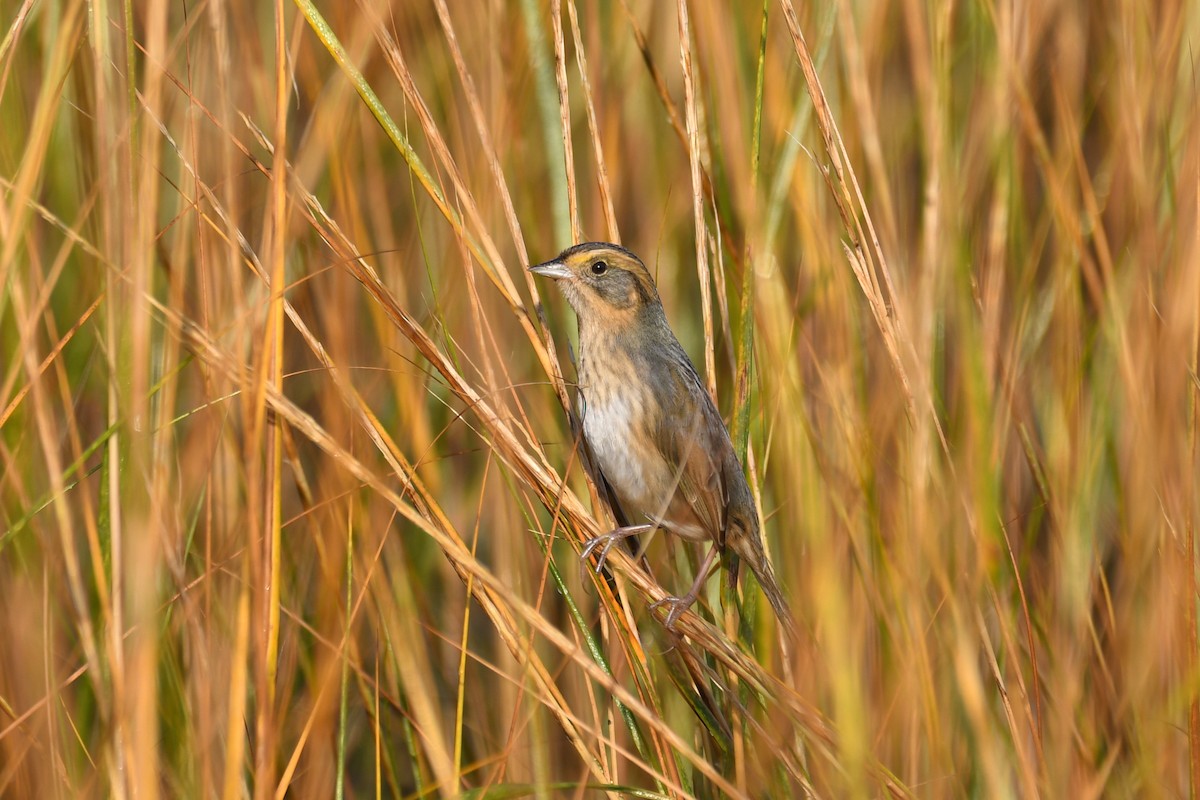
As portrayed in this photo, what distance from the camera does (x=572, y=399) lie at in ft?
8.50

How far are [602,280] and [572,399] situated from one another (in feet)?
0.83

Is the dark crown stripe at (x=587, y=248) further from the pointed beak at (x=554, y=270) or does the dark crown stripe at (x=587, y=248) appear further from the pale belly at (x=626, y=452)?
the pale belly at (x=626, y=452)

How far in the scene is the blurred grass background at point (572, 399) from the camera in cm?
164

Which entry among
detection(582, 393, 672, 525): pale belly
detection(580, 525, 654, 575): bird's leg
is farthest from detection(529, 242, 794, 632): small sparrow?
detection(580, 525, 654, 575): bird's leg

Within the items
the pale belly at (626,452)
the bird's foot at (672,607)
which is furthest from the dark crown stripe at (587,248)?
the bird's foot at (672,607)

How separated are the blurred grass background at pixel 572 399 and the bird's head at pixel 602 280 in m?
0.08

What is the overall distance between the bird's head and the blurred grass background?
3.2 inches

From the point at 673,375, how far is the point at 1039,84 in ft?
4.04

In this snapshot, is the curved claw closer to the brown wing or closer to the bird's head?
the brown wing

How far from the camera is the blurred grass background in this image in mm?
1640

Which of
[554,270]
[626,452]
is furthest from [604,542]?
[554,270]

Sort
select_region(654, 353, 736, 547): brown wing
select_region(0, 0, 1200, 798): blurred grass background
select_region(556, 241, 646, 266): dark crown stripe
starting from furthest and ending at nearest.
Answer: select_region(654, 353, 736, 547): brown wing
select_region(556, 241, 646, 266): dark crown stripe
select_region(0, 0, 1200, 798): blurred grass background

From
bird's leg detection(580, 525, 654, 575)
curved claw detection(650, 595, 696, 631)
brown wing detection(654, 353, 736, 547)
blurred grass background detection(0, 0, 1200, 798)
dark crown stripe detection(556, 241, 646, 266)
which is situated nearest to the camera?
blurred grass background detection(0, 0, 1200, 798)

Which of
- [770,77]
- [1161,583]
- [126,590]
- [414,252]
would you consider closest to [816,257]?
[770,77]
